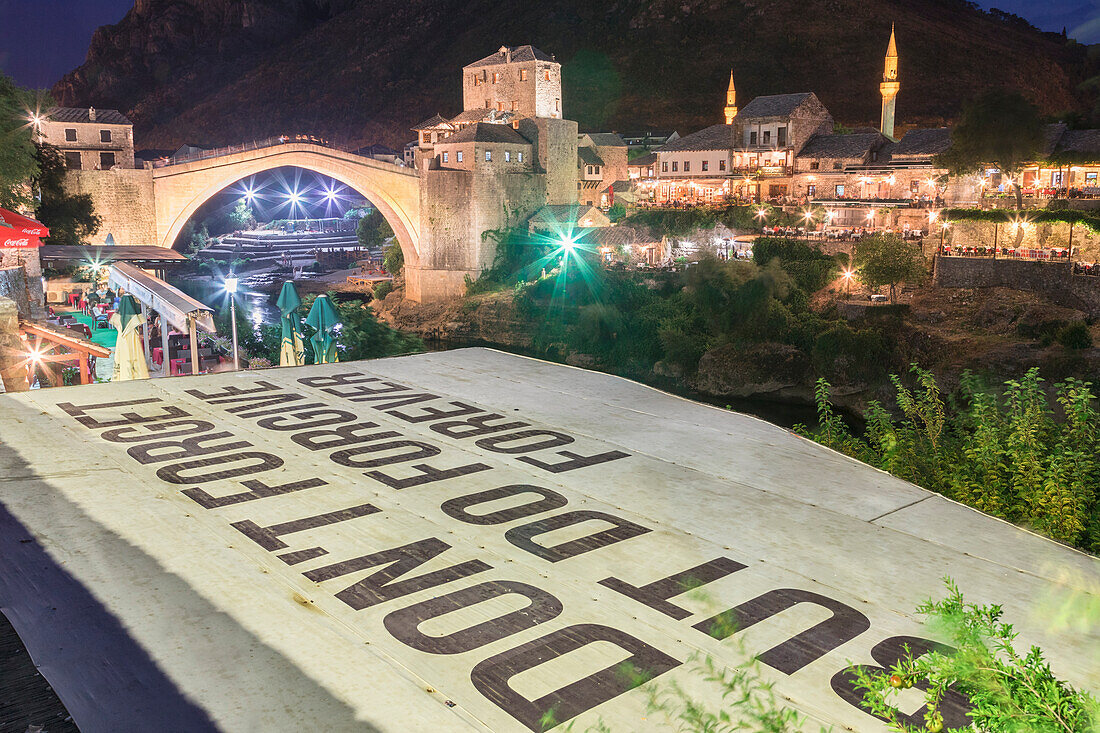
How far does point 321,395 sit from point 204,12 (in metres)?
124

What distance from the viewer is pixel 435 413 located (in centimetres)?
970

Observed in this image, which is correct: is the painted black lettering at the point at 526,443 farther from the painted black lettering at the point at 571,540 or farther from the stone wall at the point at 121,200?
the stone wall at the point at 121,200

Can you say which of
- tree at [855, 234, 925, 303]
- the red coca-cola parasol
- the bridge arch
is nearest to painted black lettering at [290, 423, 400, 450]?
the red coca-cola parasol

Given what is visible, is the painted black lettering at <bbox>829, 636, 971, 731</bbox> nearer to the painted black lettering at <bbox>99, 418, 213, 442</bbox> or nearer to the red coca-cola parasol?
the painted black lettering at <bbox>99, 418, 213, 442</bbox>

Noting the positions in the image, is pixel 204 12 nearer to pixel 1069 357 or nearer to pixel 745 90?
pixel 745 90

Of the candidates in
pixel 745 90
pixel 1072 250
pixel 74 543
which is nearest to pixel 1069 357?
pixel 1072 250

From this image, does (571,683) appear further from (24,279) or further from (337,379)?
(24,279)

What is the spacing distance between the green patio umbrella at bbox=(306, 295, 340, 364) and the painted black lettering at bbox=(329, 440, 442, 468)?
25.7 ft

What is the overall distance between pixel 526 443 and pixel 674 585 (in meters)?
3.32

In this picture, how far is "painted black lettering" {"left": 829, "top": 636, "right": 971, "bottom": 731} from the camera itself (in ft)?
13.7

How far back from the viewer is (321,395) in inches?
409

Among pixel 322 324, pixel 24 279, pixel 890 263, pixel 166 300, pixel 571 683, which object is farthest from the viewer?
pixel 890 263

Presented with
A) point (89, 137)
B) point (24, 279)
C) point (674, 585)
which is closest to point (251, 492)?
point (674, 585)

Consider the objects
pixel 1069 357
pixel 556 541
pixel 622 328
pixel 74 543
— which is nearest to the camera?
pixel 74 543
